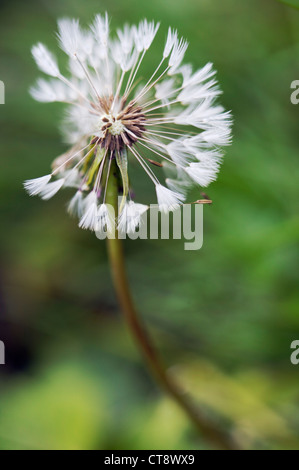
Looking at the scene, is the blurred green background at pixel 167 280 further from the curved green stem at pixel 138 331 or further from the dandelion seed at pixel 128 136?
the dandelion seed at pixel 128 136

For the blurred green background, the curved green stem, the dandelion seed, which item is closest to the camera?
the dandelion seed

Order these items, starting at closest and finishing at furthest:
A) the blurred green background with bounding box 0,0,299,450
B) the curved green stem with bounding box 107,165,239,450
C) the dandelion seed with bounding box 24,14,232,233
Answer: the dandelion seed with bounding box 24,14,232,233 → the curved green stem with bounding box 107,165,239,450 → the blurred green background with bounding box 0,0,299,450

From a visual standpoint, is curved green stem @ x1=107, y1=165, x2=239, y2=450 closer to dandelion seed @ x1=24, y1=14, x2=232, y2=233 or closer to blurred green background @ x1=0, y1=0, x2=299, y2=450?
dandelion seed @ x1=24, y1=14, x2=232, y2=233

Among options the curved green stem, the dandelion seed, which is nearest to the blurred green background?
the curved green stem

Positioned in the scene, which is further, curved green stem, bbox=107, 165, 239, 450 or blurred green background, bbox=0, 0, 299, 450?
blurred green background, bbox=0, 0, 299, 450

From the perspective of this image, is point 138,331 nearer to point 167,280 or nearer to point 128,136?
point 128,136

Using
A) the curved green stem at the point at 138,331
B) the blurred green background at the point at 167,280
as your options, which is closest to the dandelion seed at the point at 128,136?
the curved green stem at the point at 138,331

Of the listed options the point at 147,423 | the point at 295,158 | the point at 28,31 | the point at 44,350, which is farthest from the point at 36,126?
the point at 147,423
